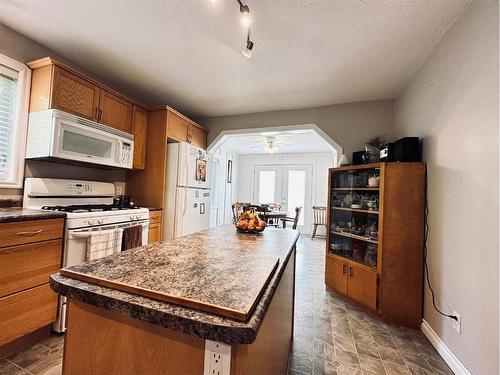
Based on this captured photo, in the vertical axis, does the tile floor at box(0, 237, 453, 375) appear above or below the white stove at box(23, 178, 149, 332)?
below

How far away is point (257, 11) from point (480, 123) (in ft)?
5.35

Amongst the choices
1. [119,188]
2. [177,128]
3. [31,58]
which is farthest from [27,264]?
[177,128]

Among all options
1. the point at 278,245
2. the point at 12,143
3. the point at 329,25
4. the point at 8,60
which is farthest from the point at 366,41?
the point at 12,143

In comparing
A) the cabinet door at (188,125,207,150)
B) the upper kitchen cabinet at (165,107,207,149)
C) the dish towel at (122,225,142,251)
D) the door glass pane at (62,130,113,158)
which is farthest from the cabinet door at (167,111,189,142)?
the dish towel at (122,225,142,251)

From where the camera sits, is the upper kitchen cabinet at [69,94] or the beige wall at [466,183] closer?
the beige wall at [466,183]

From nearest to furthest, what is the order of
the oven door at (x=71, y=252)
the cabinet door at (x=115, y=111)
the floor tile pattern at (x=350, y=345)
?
the floor tile pattern at (x=350, y=345) → the oven door at (x=71, y=252) → the cabinet door at (x=115, y=111)

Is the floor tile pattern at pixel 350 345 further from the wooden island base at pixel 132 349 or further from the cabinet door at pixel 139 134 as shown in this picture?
the cabinet door at pixel 139 134

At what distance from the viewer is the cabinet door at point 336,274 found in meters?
2.61

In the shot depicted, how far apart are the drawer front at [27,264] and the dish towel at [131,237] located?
54 cm

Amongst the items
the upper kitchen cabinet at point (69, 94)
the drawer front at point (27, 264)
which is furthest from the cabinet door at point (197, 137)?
the drawer front at point (27, 264)

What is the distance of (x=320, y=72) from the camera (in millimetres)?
2465

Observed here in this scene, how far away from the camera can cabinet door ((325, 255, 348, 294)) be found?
2.61 m

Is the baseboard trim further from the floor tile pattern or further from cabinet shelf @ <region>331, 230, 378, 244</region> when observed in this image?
cabinet shelf @ <region>331, 230, 378, 244</region>

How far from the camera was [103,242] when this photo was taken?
6.51 ft
